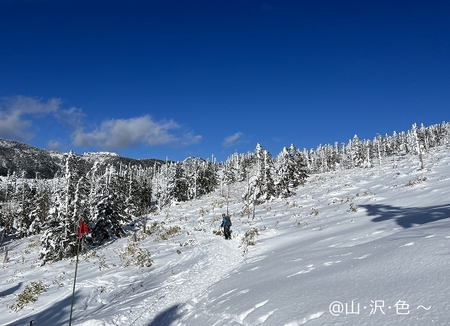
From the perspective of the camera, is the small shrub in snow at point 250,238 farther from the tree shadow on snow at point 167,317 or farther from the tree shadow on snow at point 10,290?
the tree shadow on snow at point 10,290

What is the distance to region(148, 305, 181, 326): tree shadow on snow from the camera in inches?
278

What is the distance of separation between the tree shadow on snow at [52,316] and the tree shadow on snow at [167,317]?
2771mm

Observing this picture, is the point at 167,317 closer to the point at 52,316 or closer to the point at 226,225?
the point at 52,316

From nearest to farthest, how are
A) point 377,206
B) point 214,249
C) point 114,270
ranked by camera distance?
point 114,270 < point 214,249 < point 377,206

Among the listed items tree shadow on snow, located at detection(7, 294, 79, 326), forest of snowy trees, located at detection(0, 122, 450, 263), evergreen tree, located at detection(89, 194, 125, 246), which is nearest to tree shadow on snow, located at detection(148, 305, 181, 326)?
tree shadow on snow, located at detection(7, 294, 79, 326)

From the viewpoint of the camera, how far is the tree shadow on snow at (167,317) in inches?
278

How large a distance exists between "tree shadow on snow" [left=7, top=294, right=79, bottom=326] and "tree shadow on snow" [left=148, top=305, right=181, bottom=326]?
2.77m

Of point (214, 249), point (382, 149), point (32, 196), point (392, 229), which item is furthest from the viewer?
point (382, 149)

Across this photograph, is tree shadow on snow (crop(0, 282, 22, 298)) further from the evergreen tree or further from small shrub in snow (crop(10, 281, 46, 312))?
the evergreen tree

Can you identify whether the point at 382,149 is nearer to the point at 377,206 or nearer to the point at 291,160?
the point at 291,160

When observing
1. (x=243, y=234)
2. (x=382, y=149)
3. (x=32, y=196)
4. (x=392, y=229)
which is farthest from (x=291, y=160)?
(x=382, y=149)

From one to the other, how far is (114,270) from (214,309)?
8996mm

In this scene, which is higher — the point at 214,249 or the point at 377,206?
the point at 377,206

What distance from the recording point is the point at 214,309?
6449 mm
